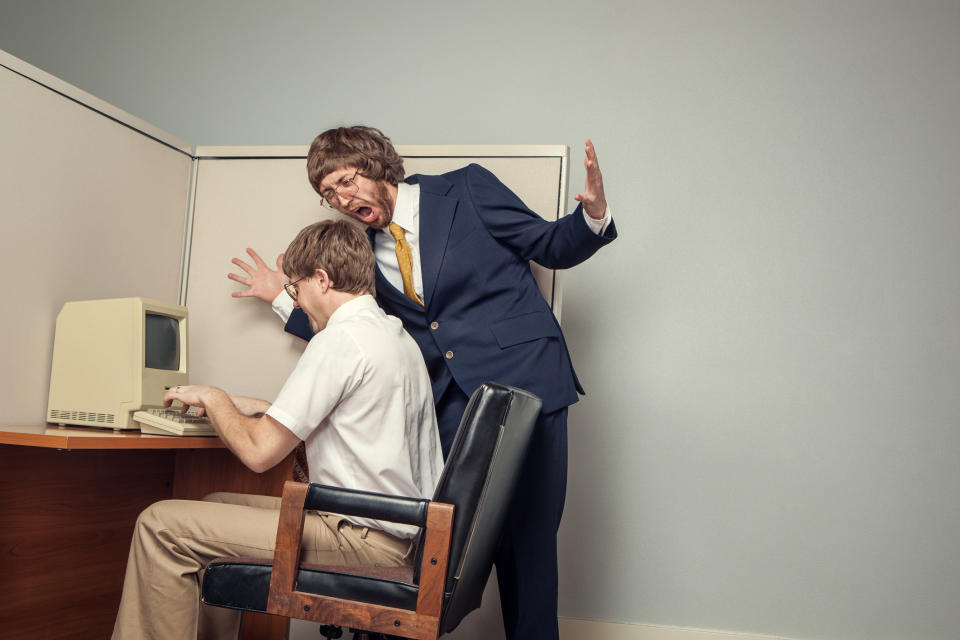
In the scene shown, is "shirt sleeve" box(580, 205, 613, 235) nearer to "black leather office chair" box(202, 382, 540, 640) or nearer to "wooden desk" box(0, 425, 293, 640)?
"black leather office chair" box(202, 382, 540, 640)

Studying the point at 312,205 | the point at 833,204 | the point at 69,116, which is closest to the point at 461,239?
the point at 312,205

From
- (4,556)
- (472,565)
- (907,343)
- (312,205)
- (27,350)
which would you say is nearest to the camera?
(472,565)

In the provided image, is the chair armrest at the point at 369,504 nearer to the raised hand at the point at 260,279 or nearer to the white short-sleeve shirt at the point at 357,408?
the white short-sleeve shirt at the point at 357,408

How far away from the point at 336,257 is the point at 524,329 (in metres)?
0.54

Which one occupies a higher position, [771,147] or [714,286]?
[771,147]

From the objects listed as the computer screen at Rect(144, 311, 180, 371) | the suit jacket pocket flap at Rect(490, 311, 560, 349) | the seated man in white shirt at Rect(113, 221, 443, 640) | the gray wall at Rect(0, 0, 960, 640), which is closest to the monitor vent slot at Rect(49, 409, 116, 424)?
the computer screen at Rect(144, 311, 180, 371)

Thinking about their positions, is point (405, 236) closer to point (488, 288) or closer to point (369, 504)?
point (488, 288)

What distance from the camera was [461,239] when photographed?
218cm

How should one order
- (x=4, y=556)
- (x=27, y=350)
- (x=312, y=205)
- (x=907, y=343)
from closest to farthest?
(x=4, y=556) → (x=27, y=350) → (x=312, y=205) → (x=907, y=343)

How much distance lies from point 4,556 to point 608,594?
1958 mm

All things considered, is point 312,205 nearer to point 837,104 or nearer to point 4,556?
point 4,556

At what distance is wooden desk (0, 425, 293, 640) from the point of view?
6.35 ft

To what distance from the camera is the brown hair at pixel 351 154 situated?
218 cm

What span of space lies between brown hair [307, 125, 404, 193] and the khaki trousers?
96 cm
